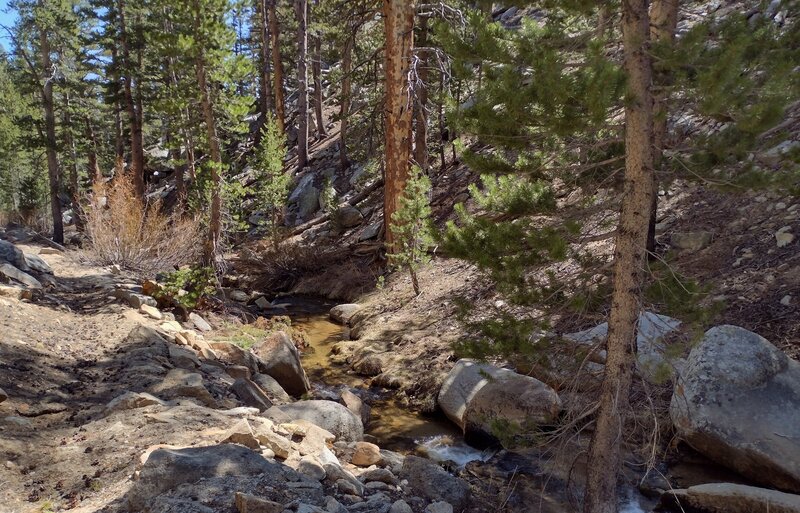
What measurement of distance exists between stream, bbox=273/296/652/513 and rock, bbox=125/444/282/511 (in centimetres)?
283

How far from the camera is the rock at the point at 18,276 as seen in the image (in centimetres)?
895

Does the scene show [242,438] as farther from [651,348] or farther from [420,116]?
[420,116]

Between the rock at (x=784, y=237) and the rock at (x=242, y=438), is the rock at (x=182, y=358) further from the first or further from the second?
the rock at (x=784, y=237)

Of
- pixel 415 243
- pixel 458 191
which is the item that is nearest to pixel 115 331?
pixel 415 243

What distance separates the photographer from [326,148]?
2545 cm

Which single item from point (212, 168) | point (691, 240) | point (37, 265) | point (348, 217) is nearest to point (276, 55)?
point (348, 217)

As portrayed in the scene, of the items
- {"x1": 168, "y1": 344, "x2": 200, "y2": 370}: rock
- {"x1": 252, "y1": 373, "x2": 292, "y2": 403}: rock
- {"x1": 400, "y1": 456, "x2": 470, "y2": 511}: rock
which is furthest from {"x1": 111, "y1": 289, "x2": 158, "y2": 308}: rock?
{"x1": 400, "y1": 456, "x2": 470, "y2": 511}: rock

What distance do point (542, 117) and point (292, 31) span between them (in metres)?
25.8

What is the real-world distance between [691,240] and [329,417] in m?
5.88

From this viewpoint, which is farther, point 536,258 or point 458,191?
point 458,191

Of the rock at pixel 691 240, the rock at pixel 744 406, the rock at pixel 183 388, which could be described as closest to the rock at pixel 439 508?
the rock at pixel 744 406

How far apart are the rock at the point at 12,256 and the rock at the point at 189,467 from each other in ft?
25.0

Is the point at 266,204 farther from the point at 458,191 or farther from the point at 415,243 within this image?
the point at 415,243

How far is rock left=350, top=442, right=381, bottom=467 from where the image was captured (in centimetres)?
516
